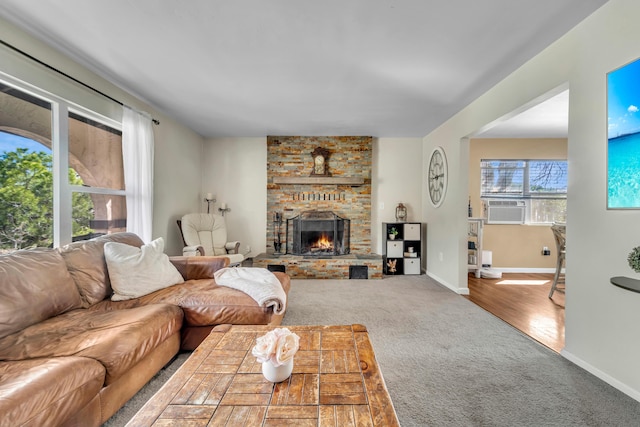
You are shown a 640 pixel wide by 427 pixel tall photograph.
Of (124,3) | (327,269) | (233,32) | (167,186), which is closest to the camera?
(124,3)

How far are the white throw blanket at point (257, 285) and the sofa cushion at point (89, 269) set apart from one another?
818mm

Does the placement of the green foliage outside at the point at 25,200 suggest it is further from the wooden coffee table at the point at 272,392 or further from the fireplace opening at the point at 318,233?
the fireplace opening at the point at 318,233

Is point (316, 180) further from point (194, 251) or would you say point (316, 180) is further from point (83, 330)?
point (83, 330)

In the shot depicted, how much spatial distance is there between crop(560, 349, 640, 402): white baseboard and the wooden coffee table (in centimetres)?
165

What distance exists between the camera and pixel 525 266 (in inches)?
197

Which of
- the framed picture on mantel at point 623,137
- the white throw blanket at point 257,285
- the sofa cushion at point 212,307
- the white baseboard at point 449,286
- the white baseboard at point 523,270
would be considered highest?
the framed picture on mantel at point 623,137

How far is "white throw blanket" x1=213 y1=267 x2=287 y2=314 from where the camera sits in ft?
6.89

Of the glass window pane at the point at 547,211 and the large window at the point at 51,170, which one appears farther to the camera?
the glass window pane at the point at 547,211

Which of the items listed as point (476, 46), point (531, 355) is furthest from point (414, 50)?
point (531, 355)

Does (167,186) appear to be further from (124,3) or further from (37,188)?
(124,3)

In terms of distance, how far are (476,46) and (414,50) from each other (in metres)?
0.48

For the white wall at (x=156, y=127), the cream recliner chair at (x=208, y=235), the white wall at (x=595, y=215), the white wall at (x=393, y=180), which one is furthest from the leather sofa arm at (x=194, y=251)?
the white wall at (x=595, y=215)

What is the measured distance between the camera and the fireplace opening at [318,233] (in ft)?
16.2

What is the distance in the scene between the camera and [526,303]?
131 inches
